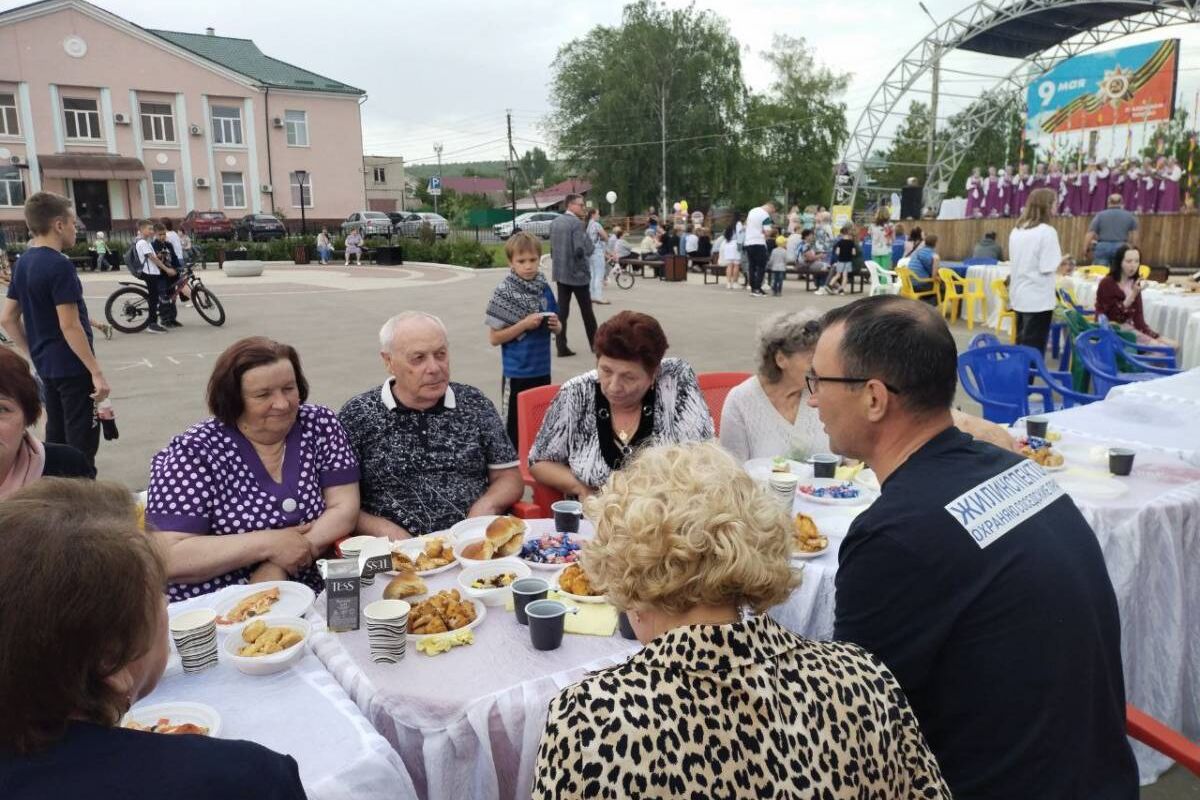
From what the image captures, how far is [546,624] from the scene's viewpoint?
182 cm

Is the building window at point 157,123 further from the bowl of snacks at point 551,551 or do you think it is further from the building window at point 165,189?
the bowl of snacks at point 551,551

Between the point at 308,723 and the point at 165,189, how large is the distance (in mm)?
42621

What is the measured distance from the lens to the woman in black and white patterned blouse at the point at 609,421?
3203mm

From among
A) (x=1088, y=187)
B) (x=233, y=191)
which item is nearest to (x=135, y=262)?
(x=1088, y=187)

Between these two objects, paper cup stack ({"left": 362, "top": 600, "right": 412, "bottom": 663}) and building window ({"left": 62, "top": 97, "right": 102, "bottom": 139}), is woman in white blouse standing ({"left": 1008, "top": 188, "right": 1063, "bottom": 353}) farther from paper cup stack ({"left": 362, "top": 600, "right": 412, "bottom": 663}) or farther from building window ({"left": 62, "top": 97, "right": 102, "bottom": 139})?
building window ({"left": 62, "top": 97, "right": 102, "bottom": 139})

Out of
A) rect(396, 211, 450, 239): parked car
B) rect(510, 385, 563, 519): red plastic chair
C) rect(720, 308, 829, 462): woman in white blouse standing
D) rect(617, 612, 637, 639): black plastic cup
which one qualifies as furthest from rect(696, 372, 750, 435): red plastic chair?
rect(396, 211, 450, 239): parked car

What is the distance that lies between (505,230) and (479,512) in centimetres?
3801

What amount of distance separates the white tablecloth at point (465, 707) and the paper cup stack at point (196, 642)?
9.9 inches

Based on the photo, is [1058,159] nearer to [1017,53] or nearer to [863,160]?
[1017,53]

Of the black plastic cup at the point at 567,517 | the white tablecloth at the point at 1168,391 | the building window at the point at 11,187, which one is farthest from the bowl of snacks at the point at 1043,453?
the building window at the point at 11,187

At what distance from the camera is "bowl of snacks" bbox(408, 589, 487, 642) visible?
75.3 inches

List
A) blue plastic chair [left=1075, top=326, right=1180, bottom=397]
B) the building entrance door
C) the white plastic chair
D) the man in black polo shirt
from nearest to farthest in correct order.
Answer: the man in black polo shirt, blue plastic chair [left=1075, top=326, right=1180, bottom=397], the white plastic chair, the building entrance door

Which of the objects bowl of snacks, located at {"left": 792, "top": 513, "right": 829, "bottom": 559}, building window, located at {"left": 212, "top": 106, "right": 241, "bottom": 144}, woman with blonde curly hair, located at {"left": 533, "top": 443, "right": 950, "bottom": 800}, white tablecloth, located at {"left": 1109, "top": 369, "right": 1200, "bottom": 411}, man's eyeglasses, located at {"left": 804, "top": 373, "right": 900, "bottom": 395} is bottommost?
bowl of snacks, located at {"left": 792, "top": 513, "right": 829, "bottom": 559}

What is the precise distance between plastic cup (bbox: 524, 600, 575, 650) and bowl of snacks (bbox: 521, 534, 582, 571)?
43cm
